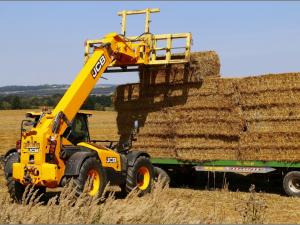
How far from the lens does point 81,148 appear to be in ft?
36.9

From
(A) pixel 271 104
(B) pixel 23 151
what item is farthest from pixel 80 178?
(A) pixel 271 104

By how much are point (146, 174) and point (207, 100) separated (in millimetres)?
2275

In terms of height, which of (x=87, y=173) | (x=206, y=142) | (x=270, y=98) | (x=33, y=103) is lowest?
(x=87, y=173)

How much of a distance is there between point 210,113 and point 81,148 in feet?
11.3

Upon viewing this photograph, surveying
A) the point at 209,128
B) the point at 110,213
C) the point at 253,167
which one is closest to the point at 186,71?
the point at 209,128

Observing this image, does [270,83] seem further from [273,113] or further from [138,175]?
[138,175]

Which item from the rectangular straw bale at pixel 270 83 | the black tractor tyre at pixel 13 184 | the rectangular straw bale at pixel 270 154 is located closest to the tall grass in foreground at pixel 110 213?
the black tractor tyre at pixel 13 184

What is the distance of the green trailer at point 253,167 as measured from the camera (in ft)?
39.8

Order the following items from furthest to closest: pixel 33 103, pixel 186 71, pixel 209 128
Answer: pixel 33 103 < pixel 186 71 < pixel 209 128

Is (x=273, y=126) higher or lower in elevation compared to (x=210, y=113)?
lower

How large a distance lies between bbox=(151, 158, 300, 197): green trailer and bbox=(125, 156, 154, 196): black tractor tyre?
111 centimetres

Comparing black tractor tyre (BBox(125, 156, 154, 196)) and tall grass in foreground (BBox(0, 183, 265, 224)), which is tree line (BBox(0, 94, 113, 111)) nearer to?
black tractor tyre (BBox(125, 156, 154, 196))

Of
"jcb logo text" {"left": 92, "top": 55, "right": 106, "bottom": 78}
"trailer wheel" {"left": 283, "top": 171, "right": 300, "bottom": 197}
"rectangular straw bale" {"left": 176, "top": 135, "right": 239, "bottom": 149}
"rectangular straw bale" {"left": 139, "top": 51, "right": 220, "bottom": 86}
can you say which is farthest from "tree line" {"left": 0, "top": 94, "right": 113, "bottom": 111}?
"trailer wheel" {"left": 283, "top": 171, "right": 300, "bottom": 197}

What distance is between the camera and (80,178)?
34.4 feet
